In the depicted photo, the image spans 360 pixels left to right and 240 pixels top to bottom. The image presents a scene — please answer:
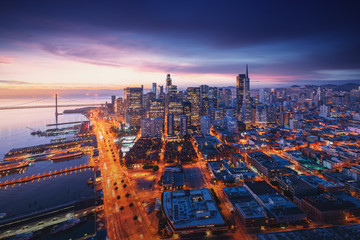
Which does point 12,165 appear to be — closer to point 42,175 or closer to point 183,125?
point 42,175

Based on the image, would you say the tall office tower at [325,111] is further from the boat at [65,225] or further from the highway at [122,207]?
the boat at [65,225]

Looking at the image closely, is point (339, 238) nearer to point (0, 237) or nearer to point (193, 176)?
point (193, 176)

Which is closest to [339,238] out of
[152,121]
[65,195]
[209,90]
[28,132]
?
[65,195]

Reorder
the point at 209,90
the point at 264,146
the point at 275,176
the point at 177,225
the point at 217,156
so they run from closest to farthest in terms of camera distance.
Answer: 1. the point at 177,225
2. the point at 275,176
3. the point at 217,156
4. the point at 264,146
5. the point at 209,90

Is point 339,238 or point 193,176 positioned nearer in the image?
point 339,238

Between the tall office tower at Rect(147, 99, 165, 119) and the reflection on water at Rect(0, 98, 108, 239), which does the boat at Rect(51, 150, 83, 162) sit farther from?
the tall office tower at Rect(147, 99, 165, 119)
